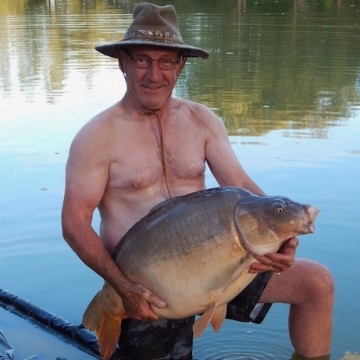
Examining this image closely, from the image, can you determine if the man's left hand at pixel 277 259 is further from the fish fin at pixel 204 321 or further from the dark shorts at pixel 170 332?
the dark shorts at pixel 170 332

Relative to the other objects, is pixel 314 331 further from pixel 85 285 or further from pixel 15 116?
pixel 15 116

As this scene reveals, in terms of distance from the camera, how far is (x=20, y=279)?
530 centimetres

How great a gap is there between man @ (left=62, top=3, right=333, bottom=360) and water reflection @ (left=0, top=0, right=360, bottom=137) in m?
5.88

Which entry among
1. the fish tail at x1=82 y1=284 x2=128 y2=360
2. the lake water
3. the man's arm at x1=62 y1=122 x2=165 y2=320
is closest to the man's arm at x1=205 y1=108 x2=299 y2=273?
the man's arm at x1=62 y1=122 x2=165 y2=320

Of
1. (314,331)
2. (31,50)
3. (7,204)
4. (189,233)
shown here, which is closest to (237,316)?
(314,331)

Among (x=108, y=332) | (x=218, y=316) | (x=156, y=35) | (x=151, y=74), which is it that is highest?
(x=156, y=35)

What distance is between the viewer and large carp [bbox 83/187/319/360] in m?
2.96

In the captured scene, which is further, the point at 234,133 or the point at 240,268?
the point at 234,133

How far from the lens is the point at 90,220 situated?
11.4 feet

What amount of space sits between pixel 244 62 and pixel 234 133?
742 centimetres

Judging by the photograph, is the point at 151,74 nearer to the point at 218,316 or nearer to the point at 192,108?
the point at 192,108

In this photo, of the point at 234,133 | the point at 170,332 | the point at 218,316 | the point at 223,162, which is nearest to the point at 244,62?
the point at 234,133

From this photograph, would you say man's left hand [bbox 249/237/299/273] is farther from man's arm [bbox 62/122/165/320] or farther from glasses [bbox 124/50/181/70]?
glasses [bbox 124/50/181/70]

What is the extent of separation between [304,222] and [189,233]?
1.68 feet
